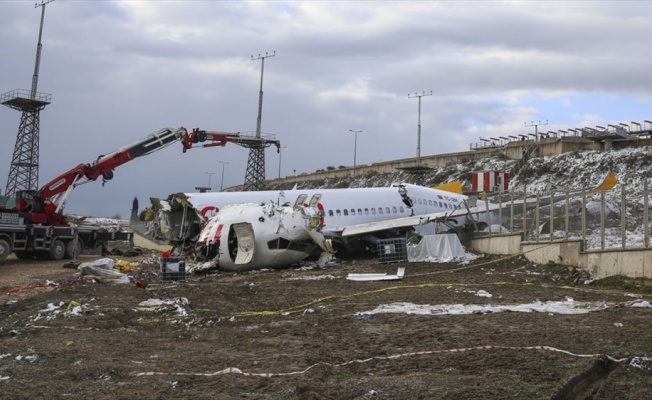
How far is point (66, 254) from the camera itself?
29578 millimetres

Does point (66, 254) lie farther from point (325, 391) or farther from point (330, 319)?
point (325, 391)

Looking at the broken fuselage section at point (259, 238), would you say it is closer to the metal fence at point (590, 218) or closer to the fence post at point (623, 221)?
the metal fence at point (590, 218)

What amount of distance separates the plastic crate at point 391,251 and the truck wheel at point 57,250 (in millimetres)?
14500

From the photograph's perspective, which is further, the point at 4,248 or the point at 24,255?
the point at 24,255

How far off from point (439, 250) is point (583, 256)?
21.4 feet

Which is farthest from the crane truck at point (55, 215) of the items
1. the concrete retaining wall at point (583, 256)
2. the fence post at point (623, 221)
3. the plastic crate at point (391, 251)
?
the fence post at point (623, 221)

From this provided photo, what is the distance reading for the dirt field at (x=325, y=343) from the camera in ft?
21.5

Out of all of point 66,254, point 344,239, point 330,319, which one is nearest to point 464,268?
point 344,239

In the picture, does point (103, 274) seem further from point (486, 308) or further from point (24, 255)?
point (24, 255)

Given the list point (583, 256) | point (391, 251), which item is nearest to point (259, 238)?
point (391, 251)

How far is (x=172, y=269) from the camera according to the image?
1897 cm

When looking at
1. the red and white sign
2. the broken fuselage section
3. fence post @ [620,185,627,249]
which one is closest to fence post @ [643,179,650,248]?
fence post @ [620,185,627,249]

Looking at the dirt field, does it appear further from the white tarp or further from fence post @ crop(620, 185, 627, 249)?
the white tarp

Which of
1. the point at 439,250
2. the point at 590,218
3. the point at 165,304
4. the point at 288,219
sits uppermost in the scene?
the point at 590,218
